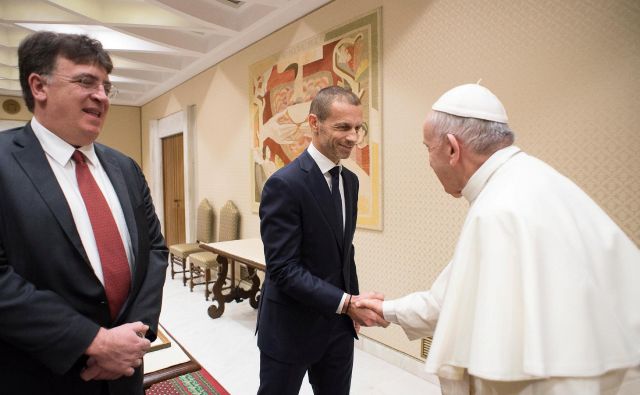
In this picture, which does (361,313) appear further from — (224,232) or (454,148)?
(224,232)

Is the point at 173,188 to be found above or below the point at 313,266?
above

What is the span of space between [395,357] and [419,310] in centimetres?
210

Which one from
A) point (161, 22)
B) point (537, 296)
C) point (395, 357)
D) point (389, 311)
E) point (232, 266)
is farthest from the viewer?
point (232, 266)

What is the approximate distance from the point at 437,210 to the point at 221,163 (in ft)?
12.8

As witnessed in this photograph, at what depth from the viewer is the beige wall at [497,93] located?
6.92ft

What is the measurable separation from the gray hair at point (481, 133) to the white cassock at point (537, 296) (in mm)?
80

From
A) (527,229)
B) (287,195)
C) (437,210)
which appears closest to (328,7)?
(437,210)

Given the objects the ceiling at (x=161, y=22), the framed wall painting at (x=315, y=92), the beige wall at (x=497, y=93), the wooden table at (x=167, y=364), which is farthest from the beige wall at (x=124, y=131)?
the wooden table at (x=167, y=364)

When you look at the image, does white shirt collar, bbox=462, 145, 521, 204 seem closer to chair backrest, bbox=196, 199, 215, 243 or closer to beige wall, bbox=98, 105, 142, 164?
chair backrest, bbox=196, 199, 215, 243

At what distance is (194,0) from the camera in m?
4.01

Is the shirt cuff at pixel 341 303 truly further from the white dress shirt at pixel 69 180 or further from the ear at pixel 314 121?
the white dress shirt at pixel 69 180

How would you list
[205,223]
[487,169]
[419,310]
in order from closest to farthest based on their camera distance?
[487,169] < [419,310] < [205,223]

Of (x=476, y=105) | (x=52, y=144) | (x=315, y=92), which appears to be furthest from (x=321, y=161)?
(x=315, y=92)

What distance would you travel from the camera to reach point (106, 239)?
4.29ft
